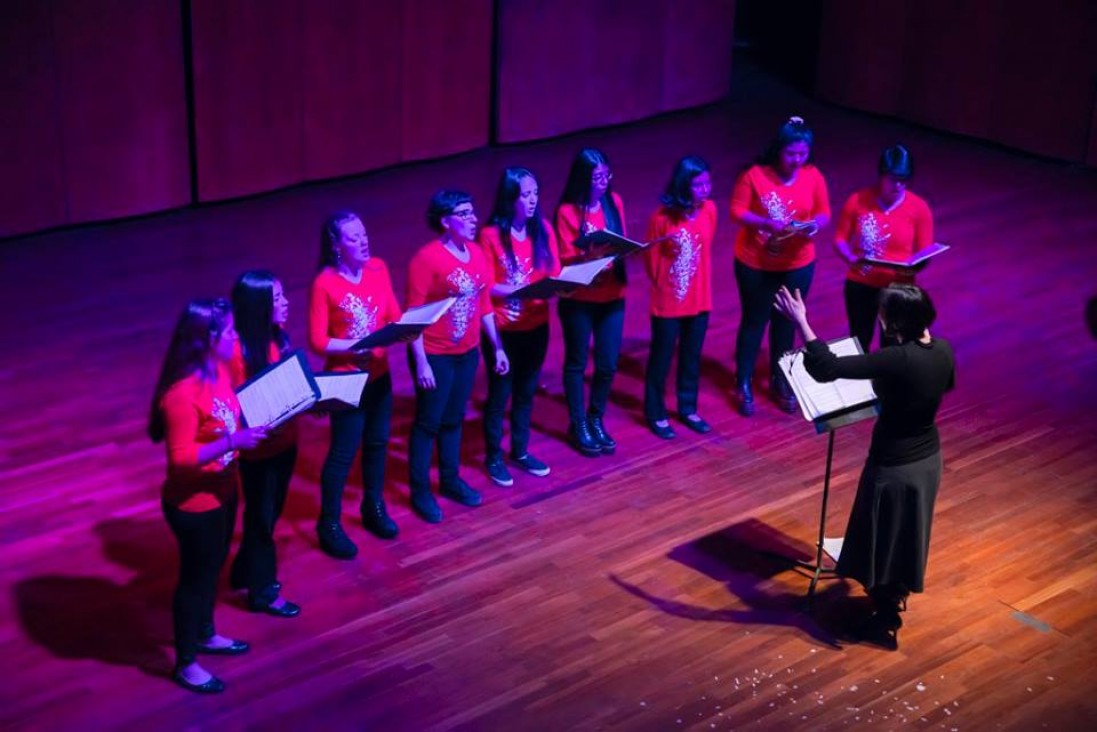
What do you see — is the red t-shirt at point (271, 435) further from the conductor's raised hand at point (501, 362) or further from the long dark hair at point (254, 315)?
the conductor's raised hand at point (501, 362)

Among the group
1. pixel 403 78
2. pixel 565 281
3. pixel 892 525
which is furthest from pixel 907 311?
pixel 403 78

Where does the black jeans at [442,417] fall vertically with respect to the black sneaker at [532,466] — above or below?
above

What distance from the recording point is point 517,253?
5.98m

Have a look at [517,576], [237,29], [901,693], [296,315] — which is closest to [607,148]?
[237,29]

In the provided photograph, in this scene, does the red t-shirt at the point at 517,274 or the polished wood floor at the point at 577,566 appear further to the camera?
the red t-shirt at the point at 517,274

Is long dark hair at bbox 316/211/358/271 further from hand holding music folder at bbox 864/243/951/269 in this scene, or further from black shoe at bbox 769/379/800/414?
black shoe at bbox 769/379/800/414

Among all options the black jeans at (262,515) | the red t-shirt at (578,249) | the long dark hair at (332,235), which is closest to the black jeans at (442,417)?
the long dark hair at (332,235)

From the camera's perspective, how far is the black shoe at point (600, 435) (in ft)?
21.9

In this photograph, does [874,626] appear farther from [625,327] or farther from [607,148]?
[607,148]

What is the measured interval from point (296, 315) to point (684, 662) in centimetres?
371

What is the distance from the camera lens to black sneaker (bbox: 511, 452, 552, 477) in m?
6.44

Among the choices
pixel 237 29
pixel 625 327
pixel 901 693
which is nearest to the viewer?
pixel 901 693

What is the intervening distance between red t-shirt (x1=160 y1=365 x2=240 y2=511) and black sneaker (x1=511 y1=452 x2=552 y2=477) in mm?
1922

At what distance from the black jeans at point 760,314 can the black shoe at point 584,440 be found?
90cm
